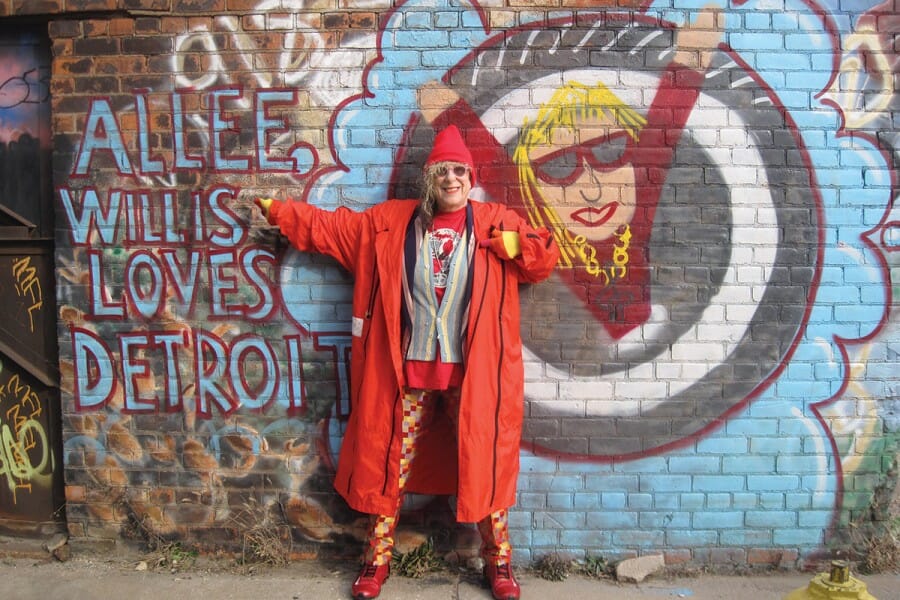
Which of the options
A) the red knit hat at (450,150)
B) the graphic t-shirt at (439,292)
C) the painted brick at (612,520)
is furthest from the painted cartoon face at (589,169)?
the painted brick at (612,520)

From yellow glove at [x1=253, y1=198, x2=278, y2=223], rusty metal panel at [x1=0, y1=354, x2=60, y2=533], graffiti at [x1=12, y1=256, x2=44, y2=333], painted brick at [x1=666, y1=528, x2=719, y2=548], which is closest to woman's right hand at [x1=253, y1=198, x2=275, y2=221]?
yellow glove at [x1=253, y1=198, x2=278, y2=223]

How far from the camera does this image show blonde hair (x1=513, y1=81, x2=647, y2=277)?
3424 mm

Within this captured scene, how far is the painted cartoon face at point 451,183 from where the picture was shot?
3.12 meters

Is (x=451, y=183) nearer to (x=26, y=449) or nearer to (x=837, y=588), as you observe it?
(x=837, y=588)

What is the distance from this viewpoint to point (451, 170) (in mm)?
3119

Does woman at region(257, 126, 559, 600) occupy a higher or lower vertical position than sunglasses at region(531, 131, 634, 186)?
lower

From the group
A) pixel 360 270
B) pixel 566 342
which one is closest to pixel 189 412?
pixel 360 270

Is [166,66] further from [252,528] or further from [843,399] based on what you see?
[843,399]

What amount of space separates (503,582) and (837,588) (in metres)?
1.63

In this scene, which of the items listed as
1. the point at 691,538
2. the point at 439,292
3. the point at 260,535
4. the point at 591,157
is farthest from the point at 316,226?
the point at 691,538

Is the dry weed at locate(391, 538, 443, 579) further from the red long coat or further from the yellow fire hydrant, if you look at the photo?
the yellow fire hydrant

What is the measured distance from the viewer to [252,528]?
11.8 feet

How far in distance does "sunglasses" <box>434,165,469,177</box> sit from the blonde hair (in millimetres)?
398

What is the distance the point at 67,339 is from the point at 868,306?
4.04 metres
